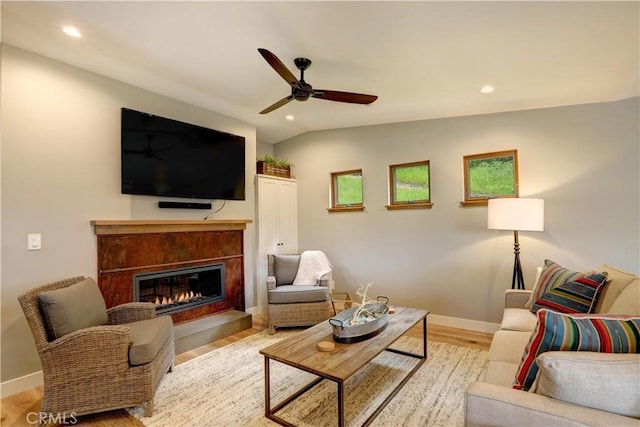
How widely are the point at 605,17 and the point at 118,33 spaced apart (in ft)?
10.8

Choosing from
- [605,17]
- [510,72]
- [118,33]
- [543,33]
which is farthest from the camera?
[510,72]

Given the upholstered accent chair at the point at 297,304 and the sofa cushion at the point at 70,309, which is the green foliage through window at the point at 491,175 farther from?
the sofa cushion at the point at 70,309

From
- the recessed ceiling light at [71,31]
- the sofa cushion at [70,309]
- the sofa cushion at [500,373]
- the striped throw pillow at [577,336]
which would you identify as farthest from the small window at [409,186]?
the recessed ceiling light at [71,31]

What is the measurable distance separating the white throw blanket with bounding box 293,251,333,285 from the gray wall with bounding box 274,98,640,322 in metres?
0.59

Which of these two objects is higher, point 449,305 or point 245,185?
point 245,185

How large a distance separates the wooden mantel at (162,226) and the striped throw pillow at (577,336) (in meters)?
3.18

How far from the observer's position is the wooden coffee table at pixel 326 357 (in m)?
1.75

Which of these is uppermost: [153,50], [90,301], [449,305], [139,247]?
[153,50]

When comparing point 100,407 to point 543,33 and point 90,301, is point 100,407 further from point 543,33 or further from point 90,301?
point 543,33

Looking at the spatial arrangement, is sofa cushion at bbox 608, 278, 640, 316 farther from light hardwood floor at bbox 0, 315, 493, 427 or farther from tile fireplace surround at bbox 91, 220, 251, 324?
tile fireplace surround at bbox 91, 220, 251, 324

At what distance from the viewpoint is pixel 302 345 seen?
2104 mm

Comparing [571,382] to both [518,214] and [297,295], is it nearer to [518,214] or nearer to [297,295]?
[518,214]

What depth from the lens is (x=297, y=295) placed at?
11.7ft

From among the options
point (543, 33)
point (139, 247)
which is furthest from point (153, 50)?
point (543, 33)
